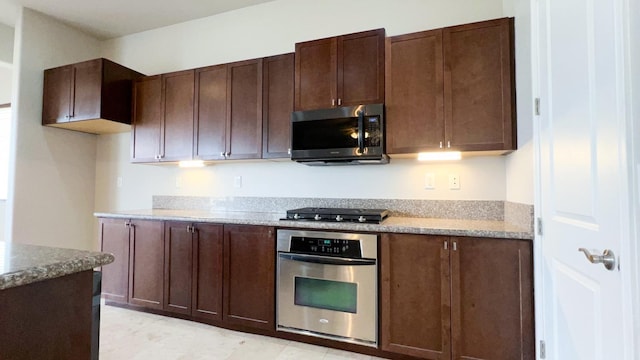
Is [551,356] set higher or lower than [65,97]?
lower

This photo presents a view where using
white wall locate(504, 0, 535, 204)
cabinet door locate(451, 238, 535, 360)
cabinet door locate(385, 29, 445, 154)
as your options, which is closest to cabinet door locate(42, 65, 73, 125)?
cabinet door locate(385, 29, 445, 154)

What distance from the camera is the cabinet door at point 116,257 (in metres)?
2.86

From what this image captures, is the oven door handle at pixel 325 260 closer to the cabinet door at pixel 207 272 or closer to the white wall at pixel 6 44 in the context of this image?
the cabinet door at pixel 207 272

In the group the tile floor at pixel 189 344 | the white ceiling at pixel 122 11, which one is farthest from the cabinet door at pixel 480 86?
the white ceiling at pixel 122 11

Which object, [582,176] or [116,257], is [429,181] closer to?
[582,176]

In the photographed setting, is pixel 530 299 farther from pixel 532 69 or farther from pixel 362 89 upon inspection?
pixel 362 89

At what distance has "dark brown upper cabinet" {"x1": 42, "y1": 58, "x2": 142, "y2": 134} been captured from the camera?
10.1 feet

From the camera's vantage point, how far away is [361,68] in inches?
95.3

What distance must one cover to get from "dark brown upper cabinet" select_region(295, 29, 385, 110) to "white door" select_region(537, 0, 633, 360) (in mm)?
1046

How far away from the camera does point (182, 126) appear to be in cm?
302

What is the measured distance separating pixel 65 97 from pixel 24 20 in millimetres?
884

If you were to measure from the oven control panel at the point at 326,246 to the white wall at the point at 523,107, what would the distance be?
1083 mm

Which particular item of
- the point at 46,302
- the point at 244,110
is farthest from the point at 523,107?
the point at 46,302

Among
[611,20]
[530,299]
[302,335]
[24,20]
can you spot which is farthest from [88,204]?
[611,20]
